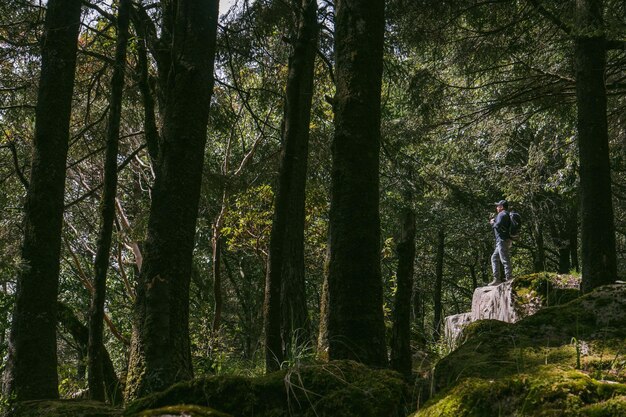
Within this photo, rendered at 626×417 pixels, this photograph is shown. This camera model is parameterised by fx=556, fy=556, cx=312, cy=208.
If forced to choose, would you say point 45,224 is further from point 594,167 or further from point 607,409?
point 594,167

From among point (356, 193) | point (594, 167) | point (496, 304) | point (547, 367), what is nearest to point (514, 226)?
point (496, 304)

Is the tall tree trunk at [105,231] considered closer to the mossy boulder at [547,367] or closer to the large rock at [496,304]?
the mossy boulder at [547,367]

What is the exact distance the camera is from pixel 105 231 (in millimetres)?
6027

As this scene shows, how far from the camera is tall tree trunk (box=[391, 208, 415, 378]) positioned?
14.3ft

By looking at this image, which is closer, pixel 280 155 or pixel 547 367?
pixel 547 367

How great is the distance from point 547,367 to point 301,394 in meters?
1.10

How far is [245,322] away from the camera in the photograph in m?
22.5

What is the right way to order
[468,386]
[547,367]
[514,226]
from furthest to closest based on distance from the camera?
1. [514,226]
2. [547,367]
3. [468,386]

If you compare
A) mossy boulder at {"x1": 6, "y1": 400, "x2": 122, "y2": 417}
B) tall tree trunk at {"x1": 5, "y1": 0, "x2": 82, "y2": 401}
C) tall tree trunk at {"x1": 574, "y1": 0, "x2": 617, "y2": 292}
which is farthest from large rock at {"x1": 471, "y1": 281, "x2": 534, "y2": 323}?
mossy boulder at {"x1": 6, "y1": 400, "x2": 122, "y2": 417}

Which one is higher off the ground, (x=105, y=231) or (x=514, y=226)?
(x=514, y=226)

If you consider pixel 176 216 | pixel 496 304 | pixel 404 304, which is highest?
pixel 176 216

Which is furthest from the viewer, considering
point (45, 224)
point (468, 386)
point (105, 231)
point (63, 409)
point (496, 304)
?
point (496, 304)

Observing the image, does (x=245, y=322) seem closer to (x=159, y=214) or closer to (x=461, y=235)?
(x=461, y=235)

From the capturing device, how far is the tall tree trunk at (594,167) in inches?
294
